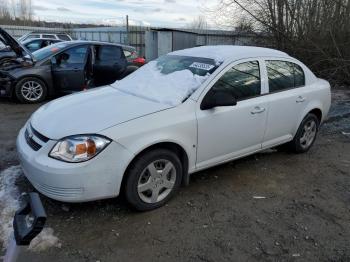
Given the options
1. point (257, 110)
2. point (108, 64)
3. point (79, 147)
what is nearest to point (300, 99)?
point (257, 110)

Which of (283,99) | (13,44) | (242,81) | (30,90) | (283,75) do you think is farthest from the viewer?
(30,90)

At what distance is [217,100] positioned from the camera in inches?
147

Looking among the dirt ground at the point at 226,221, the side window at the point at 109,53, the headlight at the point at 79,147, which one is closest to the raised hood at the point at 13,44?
the side window at the point at 109,53

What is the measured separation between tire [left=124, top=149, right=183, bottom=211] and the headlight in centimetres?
39

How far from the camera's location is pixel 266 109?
4.43m

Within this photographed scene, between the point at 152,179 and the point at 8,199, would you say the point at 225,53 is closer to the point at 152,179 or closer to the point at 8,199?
the point at 152,179

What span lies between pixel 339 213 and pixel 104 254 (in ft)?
8.11

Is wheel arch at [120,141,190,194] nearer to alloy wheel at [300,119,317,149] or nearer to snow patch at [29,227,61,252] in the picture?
snow patch at [29,227,61,252]

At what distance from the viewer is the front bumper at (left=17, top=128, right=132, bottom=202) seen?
3.10 metres

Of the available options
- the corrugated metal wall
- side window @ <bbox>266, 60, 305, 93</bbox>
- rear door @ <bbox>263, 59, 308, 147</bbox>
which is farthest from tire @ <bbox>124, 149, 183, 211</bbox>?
the corrugated metal wall

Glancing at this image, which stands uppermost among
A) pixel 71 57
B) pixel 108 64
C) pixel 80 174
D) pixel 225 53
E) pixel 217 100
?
pixel 225 53

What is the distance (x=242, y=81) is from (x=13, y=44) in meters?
5.72

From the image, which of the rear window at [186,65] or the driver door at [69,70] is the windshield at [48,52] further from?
the rear window at [186,65]

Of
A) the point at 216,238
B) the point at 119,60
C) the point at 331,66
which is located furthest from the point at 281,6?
the point at 216,238
